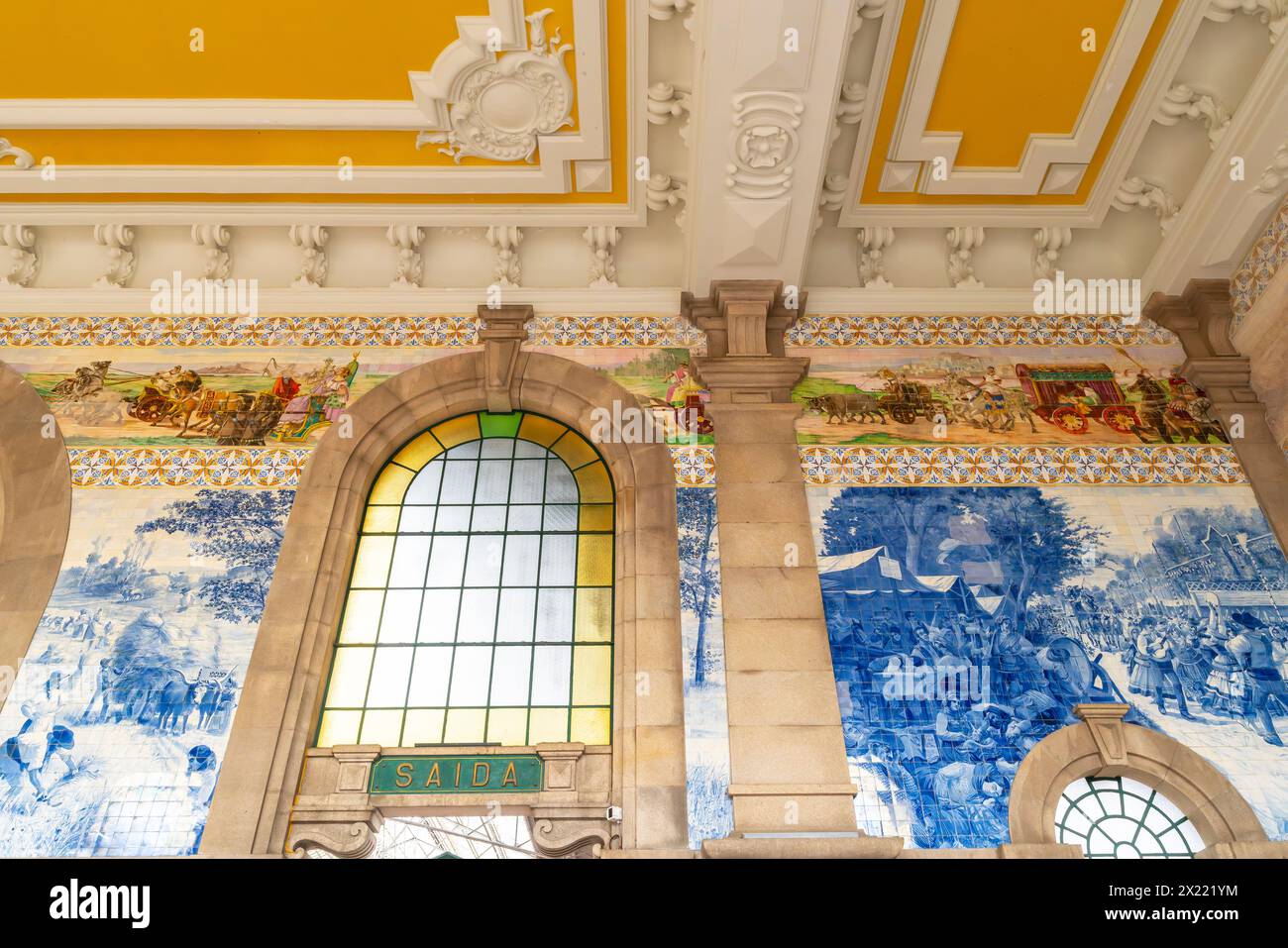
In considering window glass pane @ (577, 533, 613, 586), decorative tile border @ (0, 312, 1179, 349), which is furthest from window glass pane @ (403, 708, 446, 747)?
decorative tile border @ (0, 312, 1179, 349)

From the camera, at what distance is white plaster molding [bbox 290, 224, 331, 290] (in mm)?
8930

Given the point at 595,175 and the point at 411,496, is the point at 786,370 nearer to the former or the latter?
the point at 595,175

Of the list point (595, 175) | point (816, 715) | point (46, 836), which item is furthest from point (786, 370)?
point (46, 836)

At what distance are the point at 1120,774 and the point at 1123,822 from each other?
314 millimetres

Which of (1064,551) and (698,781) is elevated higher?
(1064,551)

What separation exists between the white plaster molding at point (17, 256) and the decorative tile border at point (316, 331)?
14.5 inches

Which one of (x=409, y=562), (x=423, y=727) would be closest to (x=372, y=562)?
(x=409, y=562)

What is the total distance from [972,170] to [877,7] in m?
1.90

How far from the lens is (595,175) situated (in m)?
8.59

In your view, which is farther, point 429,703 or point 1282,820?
point 429,703

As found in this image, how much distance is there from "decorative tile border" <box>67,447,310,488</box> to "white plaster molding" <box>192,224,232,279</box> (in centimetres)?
185

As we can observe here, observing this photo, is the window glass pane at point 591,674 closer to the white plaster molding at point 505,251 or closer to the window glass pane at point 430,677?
the window glass pane at point 430,677

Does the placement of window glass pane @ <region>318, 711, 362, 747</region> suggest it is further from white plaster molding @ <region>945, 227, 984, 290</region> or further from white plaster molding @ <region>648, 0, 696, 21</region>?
white plaster molding @ <region>945, 227, 984, 290</region>

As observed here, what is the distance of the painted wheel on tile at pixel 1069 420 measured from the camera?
326 inches
